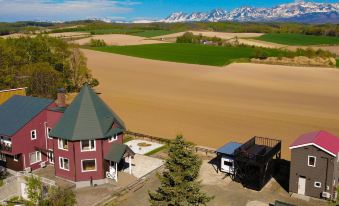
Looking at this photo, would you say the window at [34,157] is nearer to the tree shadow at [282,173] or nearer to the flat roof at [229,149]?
the flat roof at [229,149]

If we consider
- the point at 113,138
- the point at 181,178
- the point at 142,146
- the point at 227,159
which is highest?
the point at 181,178

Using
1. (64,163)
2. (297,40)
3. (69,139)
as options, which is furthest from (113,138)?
(297,40)

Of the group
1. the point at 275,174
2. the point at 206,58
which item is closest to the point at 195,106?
the point at 275,174

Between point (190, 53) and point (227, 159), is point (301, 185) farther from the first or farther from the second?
point (190, 53)

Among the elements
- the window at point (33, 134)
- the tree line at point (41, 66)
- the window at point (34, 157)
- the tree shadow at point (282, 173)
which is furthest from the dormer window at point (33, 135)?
the tree line at point (41, 66)

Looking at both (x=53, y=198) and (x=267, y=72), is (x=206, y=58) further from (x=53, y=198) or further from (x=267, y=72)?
(x=53, y=198)
